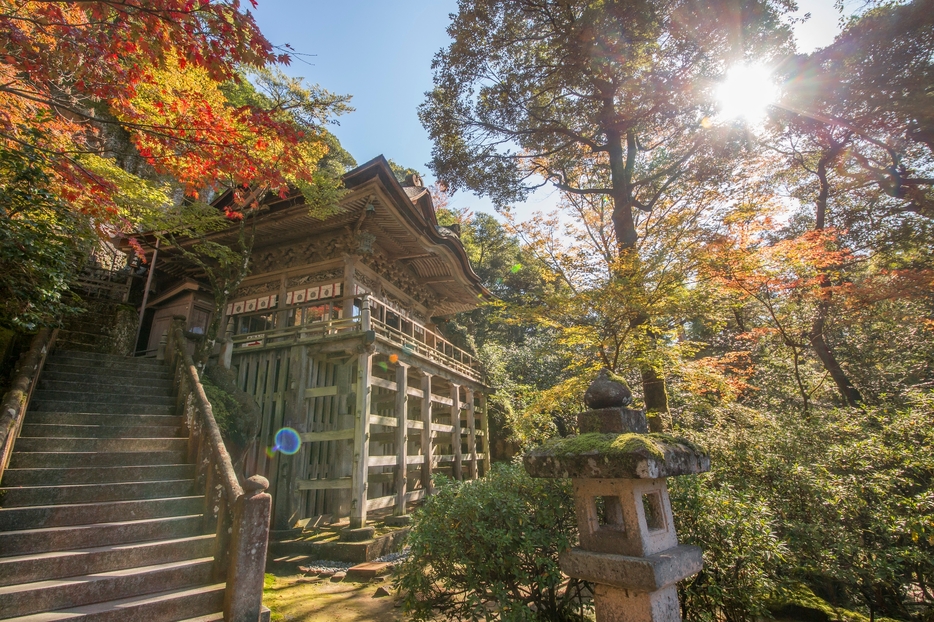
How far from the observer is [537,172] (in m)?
11.2

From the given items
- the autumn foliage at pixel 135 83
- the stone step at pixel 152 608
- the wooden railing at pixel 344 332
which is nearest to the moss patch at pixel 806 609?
the stone step at pixel 152 608

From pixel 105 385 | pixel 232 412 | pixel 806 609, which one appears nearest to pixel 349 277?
pixel 232 412

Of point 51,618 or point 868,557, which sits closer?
point 51,618

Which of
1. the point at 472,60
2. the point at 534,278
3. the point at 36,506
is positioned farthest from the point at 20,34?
the point at 534,278

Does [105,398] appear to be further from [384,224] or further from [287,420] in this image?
[384,224]

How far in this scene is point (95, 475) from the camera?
491 centimetres

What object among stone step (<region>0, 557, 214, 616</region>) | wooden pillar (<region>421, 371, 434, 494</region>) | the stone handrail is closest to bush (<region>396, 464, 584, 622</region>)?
stone step (<region>0, 557, 214, 616</region>)

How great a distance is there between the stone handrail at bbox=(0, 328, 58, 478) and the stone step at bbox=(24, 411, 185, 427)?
0.29 meters

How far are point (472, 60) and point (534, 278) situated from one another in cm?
1583

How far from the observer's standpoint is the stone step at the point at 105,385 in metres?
6.40

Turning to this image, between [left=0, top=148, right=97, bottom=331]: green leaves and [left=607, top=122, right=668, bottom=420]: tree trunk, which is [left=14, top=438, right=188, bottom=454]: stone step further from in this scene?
[left=607, top=122, right=668, bottom=420]: tree trunk

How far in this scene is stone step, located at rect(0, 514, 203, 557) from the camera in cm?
380

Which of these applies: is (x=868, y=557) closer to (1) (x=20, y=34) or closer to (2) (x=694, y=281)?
(2) (x=694, y=281)

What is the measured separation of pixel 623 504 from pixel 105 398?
760 centimetres
